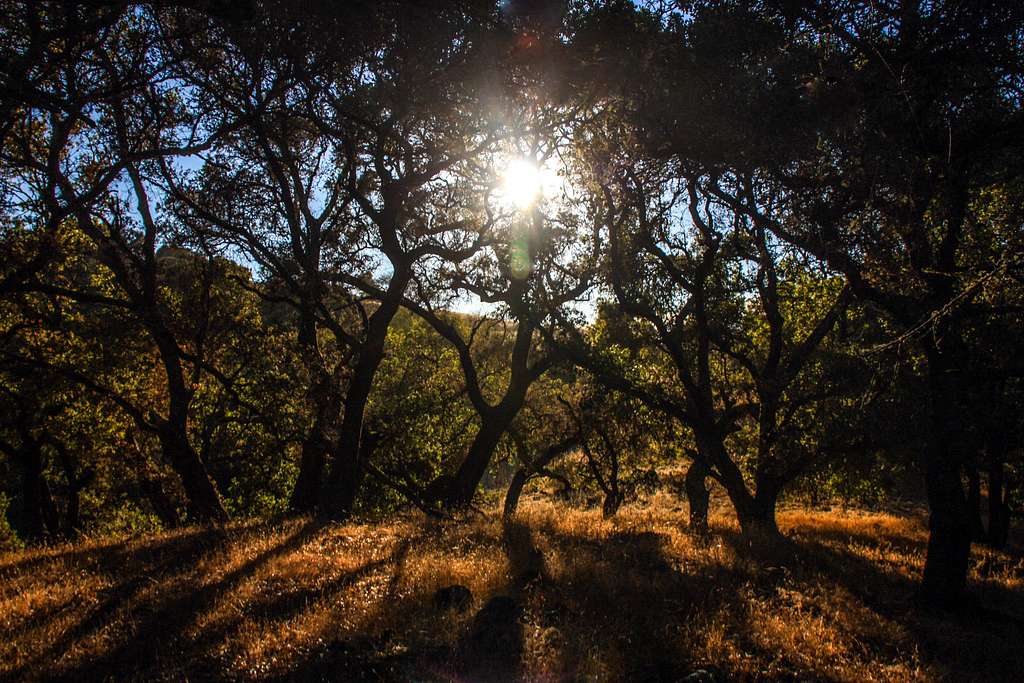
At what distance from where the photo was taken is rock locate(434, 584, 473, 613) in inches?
282

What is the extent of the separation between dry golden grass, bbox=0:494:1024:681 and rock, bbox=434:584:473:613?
0.33 feet

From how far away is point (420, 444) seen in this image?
83.8ft

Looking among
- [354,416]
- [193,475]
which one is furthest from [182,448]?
[354,416]

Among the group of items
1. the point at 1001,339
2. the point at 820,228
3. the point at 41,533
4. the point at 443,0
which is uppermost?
the point at 443,0

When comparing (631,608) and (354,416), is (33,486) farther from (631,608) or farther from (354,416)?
(631,608)

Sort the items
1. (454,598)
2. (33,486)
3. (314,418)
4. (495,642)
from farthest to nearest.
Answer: (33,486) → (314,418) → (454,598) → (495,642)

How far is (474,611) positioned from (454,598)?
1.53 ft

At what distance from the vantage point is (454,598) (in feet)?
24.1

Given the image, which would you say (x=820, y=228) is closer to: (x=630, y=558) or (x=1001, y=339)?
(x=1001, y=339)

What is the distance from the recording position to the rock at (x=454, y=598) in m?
7.17

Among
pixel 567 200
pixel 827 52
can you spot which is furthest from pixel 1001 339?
pixel 567 200

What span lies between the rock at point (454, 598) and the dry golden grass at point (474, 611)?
101 millimetres

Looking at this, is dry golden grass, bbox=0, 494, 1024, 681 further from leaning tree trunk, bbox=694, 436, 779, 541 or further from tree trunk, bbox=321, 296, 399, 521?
tree trunk, bbox=321, 296, 399, 521

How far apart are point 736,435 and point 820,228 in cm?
1248
